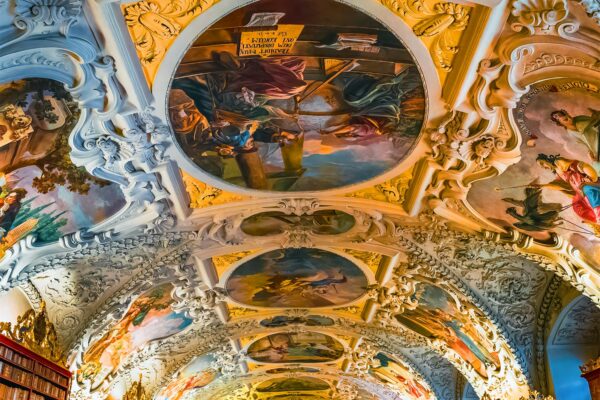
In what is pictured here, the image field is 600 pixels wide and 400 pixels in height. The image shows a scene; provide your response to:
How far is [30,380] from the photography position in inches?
540

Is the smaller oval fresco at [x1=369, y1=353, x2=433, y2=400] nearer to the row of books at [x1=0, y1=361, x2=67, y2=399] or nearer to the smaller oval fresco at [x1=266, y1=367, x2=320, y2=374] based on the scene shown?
the smaller oval fresco at [x1=266, y1=367, x2=320, y2=374]

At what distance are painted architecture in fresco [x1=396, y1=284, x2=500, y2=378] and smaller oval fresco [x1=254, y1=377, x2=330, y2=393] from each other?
13635 mm

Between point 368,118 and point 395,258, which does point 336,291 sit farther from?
point 368,118

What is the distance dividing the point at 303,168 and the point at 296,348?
52.6 ft

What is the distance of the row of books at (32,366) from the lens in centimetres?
Answer: 1291

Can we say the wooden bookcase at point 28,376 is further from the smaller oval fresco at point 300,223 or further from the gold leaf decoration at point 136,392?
the gold leaf decoration at point 136,392

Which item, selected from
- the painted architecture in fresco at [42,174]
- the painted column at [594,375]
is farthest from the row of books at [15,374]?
the painted column at [594,375]

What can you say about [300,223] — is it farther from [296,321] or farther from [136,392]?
[136,392]

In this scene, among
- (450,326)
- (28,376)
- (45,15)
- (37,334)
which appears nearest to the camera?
(45,15)

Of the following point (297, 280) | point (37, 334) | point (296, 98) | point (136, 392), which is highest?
point (297, 280)

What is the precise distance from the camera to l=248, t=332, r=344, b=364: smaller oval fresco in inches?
1027

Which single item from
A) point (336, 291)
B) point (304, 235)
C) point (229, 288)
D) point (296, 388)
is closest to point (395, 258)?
point (304, 235)

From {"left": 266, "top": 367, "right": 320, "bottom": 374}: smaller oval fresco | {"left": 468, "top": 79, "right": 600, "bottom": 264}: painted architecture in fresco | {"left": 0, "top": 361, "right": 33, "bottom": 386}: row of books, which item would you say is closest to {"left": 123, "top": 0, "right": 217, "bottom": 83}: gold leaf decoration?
{"left": 468, "top": 79, "right": 600, "bottom": 264}: painted architecture in fresco

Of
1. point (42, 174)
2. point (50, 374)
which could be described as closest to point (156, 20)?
point (42, 174)
